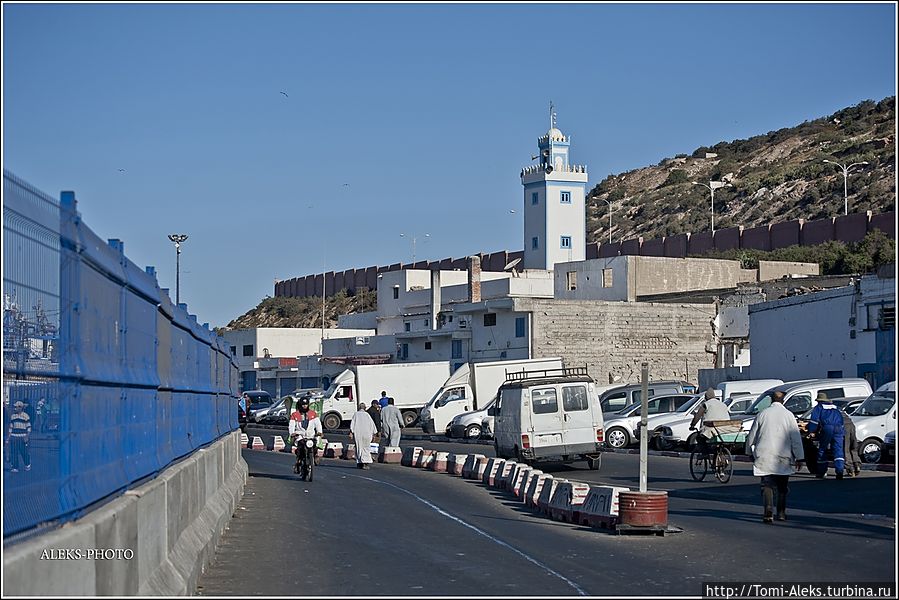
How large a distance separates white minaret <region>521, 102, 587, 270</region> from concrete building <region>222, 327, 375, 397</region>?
61.7ft

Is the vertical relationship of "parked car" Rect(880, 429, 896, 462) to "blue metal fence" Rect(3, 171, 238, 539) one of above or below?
below

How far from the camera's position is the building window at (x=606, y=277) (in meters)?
72.2

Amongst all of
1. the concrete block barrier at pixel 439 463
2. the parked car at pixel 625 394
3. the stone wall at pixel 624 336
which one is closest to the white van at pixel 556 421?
the concrete block barrier at pixel 439 463

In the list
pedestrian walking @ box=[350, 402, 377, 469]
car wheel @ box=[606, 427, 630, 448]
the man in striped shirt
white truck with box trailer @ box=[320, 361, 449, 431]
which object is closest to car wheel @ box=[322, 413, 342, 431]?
white truck with box trailer @ box=[320, 361, 449, 431]

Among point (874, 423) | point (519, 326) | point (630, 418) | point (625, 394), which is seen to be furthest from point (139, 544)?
point (519, 326)

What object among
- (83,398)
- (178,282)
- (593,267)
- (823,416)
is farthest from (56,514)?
(593,267)

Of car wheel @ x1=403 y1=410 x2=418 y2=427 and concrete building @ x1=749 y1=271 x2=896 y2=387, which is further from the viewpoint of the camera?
car wheel @ x1=403 y1=410 x2=418 y2=427

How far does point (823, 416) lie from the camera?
79.9 feet

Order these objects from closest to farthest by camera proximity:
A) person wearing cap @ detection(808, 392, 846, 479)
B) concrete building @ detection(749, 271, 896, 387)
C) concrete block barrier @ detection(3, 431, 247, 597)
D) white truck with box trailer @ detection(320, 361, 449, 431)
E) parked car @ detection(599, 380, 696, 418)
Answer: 1. concrete block barrier @ detection(3, 431, 247, 597)
2. person wearing cap @ detection(808, 392, 846, 479)
3. concrete building @ detection(749, 271, 896, 387)
4. parked car @ detection(599, 380, 696, 418)
5. white truck with box trailer @ detection(320, 361, 449, 431)

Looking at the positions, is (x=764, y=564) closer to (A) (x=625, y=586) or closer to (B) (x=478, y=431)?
(A) (x=625, y=586)

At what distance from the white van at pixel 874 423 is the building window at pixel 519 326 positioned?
105ft

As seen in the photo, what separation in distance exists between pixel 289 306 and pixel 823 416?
387 ft

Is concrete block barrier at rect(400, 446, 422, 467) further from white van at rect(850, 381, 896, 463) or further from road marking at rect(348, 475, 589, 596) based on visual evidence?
white van at rect(850, 381, 896, 463)

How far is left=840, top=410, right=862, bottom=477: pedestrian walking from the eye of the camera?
79.6 ft
